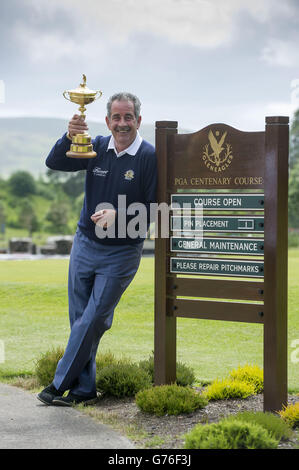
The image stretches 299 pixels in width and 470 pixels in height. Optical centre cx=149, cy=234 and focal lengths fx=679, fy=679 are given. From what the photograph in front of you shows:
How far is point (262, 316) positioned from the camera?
554 centimetres

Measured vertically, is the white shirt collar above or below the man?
above

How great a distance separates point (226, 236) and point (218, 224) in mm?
178

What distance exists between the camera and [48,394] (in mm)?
5781

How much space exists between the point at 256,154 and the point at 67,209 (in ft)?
220

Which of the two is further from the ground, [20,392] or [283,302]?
[283,302]

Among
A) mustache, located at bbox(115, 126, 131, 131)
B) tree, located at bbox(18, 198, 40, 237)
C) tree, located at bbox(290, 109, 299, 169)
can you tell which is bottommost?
mustache, located at bbox(115, 126, 131, 131)

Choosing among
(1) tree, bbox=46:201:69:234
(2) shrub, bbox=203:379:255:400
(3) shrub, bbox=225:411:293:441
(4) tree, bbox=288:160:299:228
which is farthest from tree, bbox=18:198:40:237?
(3) shrub, bbox=225:411:293:441

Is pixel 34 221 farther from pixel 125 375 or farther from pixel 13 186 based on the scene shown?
pixel 125 375

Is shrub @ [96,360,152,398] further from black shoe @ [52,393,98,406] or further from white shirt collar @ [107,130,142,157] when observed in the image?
white shirt collar @ [107,130,142,157]

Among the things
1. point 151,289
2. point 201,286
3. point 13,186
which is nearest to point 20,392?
point 201,286

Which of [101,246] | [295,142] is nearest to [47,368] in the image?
[101,246]

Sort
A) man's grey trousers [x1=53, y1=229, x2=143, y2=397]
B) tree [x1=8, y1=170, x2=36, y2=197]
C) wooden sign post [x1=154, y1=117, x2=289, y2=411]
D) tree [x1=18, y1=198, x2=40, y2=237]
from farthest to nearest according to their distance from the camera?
tree [x1=8, y1=170, x2=36, y2=197] < tree [x1=18, y1=198, x2=40, y2=237] < man's grey trousers [x1=53, y1=229, x2=143, y2=397] < wooden sign post [x1=154, y1=117, x2=289, y2=411]

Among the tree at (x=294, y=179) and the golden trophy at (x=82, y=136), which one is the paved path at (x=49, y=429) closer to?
the golden trophy at (x=82, y=136)

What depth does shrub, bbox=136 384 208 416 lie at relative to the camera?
5324mm
